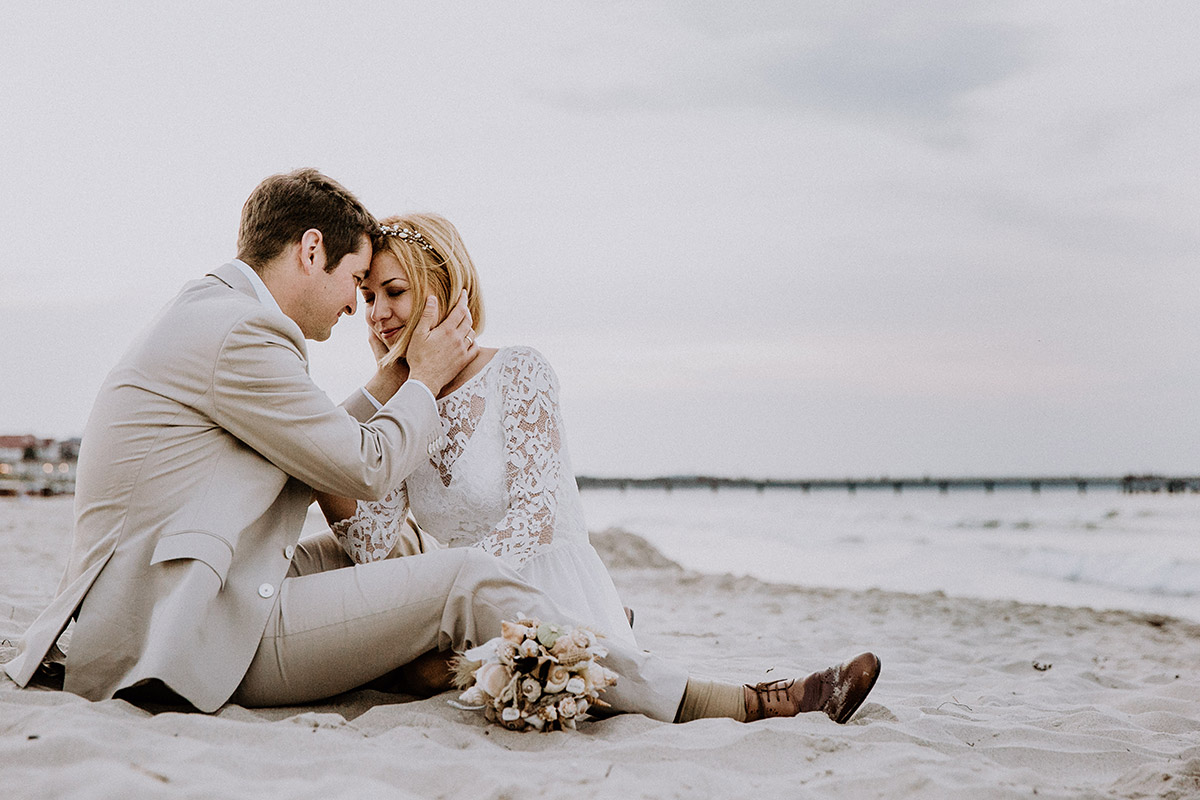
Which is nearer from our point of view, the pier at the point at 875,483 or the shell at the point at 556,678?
the shell at the point at 556,678

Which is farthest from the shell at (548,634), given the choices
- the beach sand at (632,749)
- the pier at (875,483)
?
the pier at (875,483)

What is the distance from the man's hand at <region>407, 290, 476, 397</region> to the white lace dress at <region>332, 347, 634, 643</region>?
16 cm

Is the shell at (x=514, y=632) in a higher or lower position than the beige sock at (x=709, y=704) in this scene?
higher

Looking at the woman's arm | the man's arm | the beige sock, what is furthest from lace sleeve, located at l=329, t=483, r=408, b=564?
the beige sock

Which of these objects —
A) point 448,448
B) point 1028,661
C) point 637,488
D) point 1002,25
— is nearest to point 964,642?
point 1028,661

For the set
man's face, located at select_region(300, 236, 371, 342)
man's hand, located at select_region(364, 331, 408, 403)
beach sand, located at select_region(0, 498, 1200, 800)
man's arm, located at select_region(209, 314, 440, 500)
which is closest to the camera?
beach sand, located at select_region(0, 498, 1200, 800)

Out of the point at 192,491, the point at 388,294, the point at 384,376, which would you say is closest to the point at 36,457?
the point at 384,376

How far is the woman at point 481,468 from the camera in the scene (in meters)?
3.17

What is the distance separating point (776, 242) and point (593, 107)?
379cm

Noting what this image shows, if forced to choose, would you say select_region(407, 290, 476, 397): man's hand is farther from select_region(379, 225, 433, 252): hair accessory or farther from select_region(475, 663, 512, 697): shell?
select_region(475, 663, 512, 697): shell

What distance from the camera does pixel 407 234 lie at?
337 cm

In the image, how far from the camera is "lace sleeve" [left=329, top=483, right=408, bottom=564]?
10.6 feet

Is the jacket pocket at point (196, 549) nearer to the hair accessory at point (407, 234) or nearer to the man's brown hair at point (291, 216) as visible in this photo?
the man's brown hair at point (291, 216)

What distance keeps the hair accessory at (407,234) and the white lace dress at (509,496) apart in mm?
543
